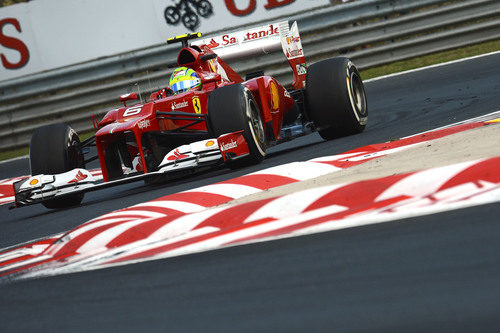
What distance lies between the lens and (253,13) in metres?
13.8

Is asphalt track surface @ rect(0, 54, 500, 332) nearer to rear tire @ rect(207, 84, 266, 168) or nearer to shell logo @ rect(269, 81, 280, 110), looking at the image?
rear tire @ rect(207, 84, 266, 168)

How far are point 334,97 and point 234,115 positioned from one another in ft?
4.77

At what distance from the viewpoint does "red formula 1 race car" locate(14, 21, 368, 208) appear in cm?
801

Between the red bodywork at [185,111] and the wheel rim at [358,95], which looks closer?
the red bodywork at [185,111]

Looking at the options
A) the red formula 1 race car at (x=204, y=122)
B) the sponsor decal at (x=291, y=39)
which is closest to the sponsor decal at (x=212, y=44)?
the red formula 1 race car at (x=204, y=122)

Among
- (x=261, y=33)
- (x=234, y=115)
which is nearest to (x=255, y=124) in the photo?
(x=234, y=115)

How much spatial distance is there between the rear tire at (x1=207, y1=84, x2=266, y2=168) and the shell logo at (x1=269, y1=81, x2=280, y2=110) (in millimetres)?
758

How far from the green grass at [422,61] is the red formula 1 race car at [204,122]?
4.79 metres

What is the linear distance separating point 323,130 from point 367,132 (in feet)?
1.44

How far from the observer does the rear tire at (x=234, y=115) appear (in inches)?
314

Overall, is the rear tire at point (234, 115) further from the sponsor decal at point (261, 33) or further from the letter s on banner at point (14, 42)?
the letter s on banner at point (14, 42)

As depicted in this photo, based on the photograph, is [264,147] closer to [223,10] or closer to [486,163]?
[486,163]

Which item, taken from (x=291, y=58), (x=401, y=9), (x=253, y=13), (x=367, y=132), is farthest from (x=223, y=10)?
(x=367, y=132)

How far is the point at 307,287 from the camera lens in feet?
10.5
